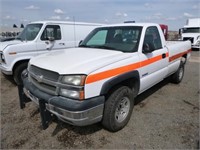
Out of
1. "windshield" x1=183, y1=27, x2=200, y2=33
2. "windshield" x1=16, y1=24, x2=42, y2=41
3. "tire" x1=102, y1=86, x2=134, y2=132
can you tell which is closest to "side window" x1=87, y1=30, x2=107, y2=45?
"tire" x1=102, y1=86, x2=134, y2=132

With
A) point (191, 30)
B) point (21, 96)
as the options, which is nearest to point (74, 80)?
point (21, 96)

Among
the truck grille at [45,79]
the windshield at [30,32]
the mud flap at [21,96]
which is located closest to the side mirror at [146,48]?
the truck grille at [45,79]

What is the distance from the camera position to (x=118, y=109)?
127 inches

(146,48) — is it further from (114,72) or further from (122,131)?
(122,131)

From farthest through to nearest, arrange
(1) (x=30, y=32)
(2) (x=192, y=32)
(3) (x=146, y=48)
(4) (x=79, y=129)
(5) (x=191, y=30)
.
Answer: (5) (x=191, y=30), (2) (x=192, y=32), (1) (x=30, y=32), (3) (x=146, y=48), (4) (x=79, y=129)

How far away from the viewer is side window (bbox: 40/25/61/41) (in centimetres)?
665

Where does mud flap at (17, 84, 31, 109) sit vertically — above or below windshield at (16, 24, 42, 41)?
below

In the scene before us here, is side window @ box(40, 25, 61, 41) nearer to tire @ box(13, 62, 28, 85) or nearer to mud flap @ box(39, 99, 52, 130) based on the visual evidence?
tire @ box(13, 62, 28, 85)

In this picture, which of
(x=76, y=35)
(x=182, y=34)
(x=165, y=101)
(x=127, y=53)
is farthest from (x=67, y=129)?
(x=182, y=34)

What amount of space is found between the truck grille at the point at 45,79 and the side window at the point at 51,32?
12.0 feet

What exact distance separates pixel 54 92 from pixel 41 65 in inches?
23.9

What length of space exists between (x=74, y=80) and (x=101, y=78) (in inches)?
16.0

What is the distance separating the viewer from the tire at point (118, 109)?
2.94 m

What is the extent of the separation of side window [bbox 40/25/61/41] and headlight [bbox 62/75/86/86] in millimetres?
4462
